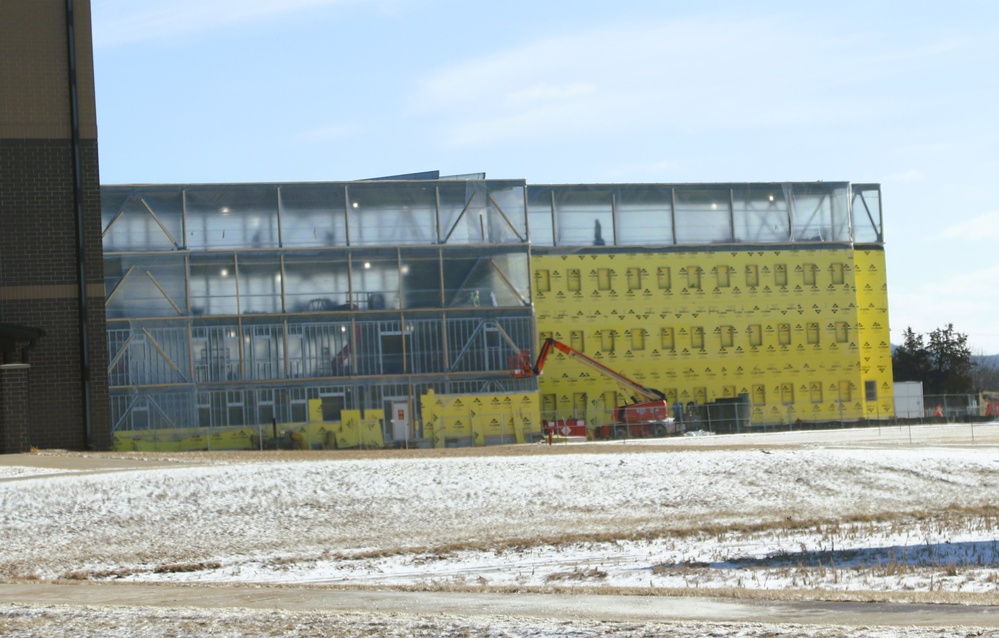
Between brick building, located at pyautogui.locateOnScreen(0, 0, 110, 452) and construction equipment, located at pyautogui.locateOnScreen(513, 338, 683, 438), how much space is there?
28066 mm

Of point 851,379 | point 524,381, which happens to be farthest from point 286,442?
point 851,379

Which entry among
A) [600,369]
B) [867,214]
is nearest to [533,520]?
[600,369]

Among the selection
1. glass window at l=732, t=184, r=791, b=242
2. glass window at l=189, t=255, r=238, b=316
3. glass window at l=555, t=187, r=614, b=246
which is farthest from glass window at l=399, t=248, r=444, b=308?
glass window at l=732, t=184, r=791, b=242

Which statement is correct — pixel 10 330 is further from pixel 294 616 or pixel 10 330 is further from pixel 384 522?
pixel 294 616

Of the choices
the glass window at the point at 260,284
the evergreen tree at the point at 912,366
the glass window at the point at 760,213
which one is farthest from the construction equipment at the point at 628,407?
the evergreen tree at the point at 912,366

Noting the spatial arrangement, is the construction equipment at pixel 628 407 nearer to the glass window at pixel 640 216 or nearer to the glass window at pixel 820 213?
the glass window at pixel 640 216

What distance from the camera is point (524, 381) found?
6456 centimetres

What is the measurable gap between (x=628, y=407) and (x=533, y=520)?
1655 inches

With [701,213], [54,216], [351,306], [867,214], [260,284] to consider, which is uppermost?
[701,213]

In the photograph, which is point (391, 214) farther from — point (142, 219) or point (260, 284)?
point (142, 219)

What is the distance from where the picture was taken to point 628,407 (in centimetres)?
6731

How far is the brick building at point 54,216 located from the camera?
38062 millimetres

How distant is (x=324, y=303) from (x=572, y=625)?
52.7 m

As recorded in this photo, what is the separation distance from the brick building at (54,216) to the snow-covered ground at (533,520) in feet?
13.9
